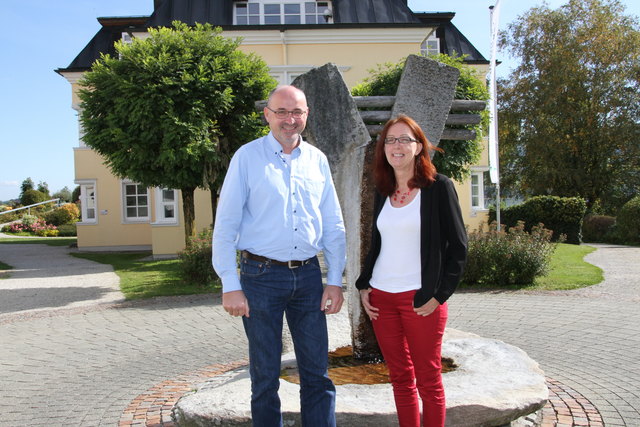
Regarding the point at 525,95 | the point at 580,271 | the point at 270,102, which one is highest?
the point at 525,95

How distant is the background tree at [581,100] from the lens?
2794 cm

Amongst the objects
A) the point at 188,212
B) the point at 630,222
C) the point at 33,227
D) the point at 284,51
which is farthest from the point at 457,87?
the point at 33,227

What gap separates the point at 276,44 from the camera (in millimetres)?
19812

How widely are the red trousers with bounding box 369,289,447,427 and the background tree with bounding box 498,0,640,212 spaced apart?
92.4ft

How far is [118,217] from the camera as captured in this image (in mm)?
22609

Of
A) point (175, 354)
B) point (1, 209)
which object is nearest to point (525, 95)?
point (175, 354)

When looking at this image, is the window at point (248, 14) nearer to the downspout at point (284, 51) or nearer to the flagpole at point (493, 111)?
the downspout at point (284, 51)

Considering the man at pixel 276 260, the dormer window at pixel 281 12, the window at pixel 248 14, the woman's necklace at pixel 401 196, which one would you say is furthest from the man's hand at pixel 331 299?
the window at pixel 248 14

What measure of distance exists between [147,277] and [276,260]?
11.2 m

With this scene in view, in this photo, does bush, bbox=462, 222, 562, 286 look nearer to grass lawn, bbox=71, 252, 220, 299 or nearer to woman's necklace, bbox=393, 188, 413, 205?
grass lawn, bbox=71, 252, 220, 299

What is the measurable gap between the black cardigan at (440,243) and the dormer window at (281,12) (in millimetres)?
18688

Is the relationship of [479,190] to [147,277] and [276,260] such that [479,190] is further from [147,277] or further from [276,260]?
[276,260]

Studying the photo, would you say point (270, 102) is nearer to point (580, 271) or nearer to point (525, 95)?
point (580, 271)

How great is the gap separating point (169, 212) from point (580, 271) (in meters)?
13.6
